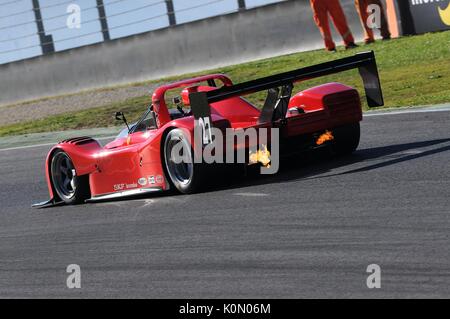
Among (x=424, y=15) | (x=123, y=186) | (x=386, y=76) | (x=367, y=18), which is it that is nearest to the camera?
(x=123, y=186)

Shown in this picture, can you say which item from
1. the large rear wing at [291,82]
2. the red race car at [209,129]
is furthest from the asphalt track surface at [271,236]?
the large rear wing at [291,82]

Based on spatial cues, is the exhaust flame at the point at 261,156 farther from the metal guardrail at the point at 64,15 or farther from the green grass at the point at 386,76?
the metal guardrail at the point at 64,15

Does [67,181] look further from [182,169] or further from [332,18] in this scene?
[332,18]

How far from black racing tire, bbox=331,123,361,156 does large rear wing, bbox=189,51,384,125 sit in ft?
1.09

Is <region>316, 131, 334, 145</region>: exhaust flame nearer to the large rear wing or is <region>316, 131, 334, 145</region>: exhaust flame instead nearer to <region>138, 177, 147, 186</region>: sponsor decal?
the large rear wing

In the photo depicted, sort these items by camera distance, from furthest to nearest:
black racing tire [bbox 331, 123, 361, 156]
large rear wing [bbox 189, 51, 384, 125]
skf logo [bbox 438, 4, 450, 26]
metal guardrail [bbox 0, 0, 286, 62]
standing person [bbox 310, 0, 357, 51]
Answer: metal guardrail [bbox 0, 0, 286, 62], standing person [bbox 310, 0, 357, 51], skf logo [bbox 438, 4, 450, 26], black racing tire [bbox 331, 123, 361, 156], large rear wing [bbox 189, 51, 384, 125]

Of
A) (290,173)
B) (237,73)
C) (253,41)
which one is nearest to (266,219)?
(290,173)

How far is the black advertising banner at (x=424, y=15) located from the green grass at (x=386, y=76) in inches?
8.7

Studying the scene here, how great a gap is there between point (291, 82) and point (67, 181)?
297cm

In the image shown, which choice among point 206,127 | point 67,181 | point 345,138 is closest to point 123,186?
point 67,181

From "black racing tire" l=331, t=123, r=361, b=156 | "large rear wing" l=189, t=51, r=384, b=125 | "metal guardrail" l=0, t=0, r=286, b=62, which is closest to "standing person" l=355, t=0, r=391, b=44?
"metal guardrail" l=0, t=0, r=286, b=62

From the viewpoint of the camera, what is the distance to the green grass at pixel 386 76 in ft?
46.0

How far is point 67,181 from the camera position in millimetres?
10984

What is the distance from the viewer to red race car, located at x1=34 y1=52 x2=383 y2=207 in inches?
358
